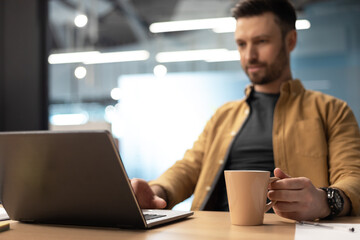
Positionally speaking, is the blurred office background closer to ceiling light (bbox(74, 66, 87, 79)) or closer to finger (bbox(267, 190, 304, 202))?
ceiling light (bbox(74, 66, 87, 79))

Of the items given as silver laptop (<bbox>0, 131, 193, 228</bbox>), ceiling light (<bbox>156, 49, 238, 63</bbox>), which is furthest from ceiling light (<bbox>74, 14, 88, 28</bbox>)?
silver laptop (<bbox>0, 131, 193, 228</bbox>)

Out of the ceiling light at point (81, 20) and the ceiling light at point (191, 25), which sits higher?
the ceiling light at point (81, 20)

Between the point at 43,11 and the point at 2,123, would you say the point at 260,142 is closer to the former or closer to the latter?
the point at 2,123

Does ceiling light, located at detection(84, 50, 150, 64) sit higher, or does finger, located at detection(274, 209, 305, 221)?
ceiling light, located at detection(84, 50, 150, 64)

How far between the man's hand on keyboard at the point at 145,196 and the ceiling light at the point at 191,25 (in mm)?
3034

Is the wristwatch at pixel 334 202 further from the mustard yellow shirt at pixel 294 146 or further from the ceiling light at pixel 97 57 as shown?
the ceiling light at pixel 97 57

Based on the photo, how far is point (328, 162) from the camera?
1564 mm

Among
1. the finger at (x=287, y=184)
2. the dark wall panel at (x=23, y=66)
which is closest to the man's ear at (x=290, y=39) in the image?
the finger at (x=287, y=184)

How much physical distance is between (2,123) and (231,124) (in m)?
1.36

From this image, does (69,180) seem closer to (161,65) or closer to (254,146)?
(254,146)

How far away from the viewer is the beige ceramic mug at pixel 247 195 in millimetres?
846

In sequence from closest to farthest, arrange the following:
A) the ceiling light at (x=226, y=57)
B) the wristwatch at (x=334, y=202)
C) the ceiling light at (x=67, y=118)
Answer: the wristwatch at (x=334, y=202), the ceiling light at (x=226, y=57), the ceiling light at (x=67, y=118)

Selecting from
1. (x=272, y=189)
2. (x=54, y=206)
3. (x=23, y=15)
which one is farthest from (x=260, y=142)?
(x=23, y=15)

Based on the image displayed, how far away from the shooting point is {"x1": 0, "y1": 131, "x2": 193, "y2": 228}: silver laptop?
74 centimetres
